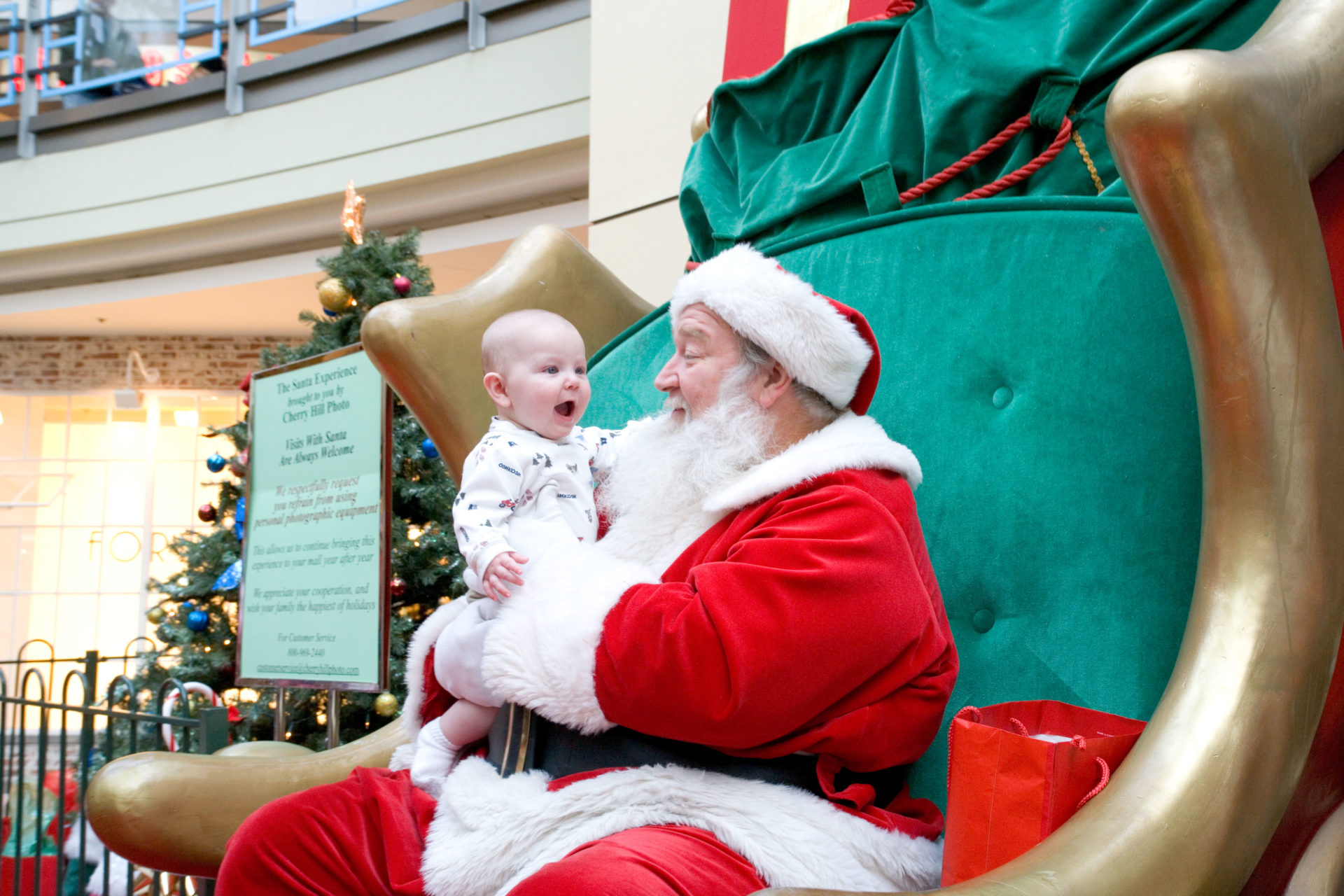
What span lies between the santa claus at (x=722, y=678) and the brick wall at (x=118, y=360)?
9.00 m

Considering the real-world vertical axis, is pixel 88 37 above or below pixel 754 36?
above

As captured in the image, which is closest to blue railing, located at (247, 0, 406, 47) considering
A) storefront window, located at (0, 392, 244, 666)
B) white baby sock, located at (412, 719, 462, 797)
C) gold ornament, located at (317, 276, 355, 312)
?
storefront window, located at (0, 392, 244, 666)

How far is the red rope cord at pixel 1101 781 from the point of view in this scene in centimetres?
108

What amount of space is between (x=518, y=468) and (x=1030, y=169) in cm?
97

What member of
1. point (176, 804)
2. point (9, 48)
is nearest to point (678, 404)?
point (176, 804)

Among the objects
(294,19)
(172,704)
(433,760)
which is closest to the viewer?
(433,760)

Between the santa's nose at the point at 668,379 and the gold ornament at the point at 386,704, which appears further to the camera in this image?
the gold ornament at the point at 386,704

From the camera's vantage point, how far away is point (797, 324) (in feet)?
5.12

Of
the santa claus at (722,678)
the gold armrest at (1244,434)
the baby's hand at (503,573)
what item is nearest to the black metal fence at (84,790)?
the santa claus at (722,678)

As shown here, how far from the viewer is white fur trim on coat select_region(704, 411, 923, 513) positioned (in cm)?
147

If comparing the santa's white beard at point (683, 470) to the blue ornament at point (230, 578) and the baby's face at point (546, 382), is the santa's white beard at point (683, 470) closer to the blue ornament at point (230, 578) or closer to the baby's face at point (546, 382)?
→ the baby's face at point (546, 382)

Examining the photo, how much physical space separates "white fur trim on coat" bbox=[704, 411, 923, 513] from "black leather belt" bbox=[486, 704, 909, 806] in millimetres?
351

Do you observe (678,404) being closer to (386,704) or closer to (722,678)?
(722,678)

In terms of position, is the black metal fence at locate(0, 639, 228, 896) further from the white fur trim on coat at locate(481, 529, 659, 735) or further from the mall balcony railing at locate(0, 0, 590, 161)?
the mall balcony railing at locate(0, 0, 590, 161)
